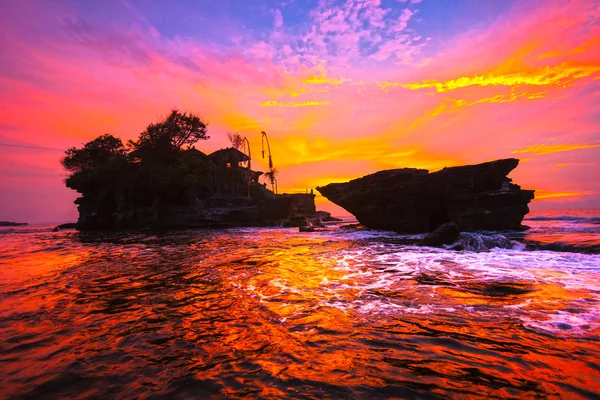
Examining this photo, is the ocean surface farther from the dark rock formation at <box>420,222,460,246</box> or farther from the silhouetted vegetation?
the silhouetted vegetation

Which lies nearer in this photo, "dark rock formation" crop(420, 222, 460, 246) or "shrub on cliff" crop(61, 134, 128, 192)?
"dark rock formation" crop(420, 222, 460, 246)

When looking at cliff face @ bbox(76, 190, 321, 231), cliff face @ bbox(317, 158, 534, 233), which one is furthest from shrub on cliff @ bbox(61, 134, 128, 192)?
cliff face @ bbox(317, 158, 534, 233)

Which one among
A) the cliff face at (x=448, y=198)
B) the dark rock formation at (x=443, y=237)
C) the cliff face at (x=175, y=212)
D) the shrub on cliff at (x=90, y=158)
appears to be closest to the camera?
the dark rock formation at (x=443, y=237)

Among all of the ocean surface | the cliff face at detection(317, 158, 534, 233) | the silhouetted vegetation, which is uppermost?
the silhouetted vegetation

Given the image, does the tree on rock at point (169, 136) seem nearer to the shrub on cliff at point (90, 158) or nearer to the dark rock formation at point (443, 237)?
the shrub on cliff at point (90, 158)

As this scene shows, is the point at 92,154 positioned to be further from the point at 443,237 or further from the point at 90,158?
the point at 443,237

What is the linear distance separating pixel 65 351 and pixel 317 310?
437 centimetres

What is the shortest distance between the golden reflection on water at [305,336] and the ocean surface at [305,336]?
2cm

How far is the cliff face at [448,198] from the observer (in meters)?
26.2

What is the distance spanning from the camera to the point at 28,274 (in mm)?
10516

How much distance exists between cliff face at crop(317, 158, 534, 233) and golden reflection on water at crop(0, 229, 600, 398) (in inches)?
731

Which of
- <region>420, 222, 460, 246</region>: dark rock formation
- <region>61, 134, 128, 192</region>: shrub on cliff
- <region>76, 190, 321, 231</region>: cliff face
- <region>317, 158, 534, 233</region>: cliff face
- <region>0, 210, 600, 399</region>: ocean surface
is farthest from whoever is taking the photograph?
<region>61, 134, 128, 192</region>: shrub on cliff

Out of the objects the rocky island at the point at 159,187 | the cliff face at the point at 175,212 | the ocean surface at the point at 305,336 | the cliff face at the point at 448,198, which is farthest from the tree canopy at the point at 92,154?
the ocean surface at the point at 305,336

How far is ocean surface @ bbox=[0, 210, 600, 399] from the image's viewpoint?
3.30m
